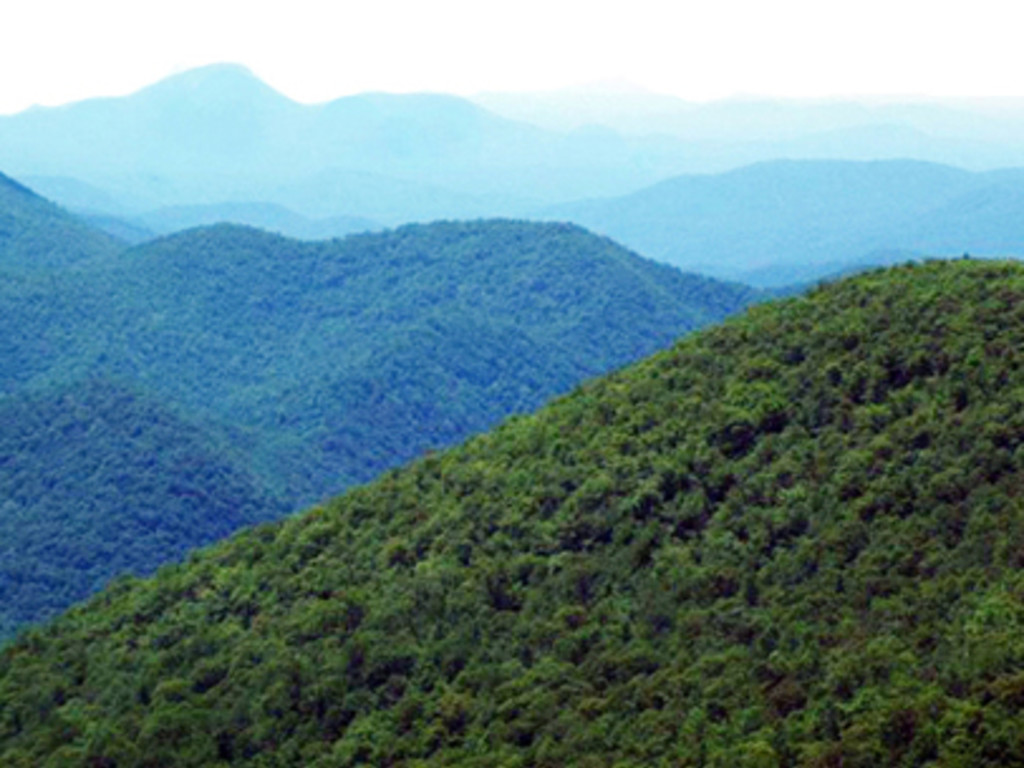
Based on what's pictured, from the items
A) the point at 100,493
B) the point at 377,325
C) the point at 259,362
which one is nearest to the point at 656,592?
the point at 100,493

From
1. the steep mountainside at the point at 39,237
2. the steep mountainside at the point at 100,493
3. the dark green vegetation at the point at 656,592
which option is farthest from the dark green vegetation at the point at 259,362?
the dark green vegetation at the point at 656,592

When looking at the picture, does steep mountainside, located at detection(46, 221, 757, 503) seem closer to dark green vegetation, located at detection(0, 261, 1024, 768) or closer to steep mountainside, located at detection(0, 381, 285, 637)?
steep mountainside, located at detection(0, 381, 285, 637)

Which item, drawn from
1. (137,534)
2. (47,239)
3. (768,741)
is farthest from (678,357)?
(47,239)

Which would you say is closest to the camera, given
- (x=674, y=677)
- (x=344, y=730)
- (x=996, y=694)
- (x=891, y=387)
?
(x=996, y=694)

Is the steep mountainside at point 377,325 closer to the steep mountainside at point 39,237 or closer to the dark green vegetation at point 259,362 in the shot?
the dark green vegetation at point 259,362

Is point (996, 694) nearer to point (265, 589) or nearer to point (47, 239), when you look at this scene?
point (265, 589)
